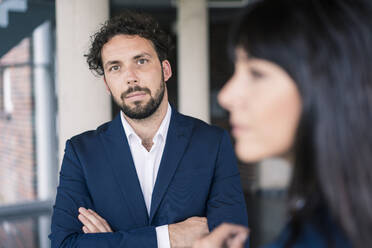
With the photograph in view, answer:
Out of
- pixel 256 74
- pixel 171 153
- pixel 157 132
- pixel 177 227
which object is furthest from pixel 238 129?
pixel 157 132

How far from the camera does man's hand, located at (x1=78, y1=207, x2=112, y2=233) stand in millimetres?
1769

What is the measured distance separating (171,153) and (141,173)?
0.19 metres

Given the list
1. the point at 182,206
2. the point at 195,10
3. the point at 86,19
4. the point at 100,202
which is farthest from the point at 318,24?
the point at 195,10

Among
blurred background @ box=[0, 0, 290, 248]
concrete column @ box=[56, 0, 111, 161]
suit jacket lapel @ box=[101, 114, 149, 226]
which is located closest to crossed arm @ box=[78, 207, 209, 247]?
suit jacket lapel @ box=[101, 114, 149, 226]

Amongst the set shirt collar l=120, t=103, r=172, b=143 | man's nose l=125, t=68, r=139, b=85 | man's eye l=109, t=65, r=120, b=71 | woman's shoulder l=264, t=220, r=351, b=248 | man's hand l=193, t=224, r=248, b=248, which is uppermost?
man's eye l=109, t=65, r=120, b=71

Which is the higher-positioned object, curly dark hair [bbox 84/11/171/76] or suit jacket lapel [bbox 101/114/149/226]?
curly dark hair [bbox 84/11/171/76]

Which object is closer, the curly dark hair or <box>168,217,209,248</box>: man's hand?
<box>168,217,209,248</box>: man's hand

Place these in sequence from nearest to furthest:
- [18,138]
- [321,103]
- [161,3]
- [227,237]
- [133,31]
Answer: [321,103] < [227,237] < [133,31] < [18,138] < [161,3]

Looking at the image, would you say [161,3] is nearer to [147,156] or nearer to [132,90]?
[132,90]

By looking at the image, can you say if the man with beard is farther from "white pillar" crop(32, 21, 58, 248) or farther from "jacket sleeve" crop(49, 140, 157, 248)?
"white pillar" crop(32, 21, 58, 248)

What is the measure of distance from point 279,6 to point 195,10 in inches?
234

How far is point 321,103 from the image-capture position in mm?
792

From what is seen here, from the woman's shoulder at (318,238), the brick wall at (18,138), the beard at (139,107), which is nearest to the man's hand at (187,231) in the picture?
the beard at (139,107)

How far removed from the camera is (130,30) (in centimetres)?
216
